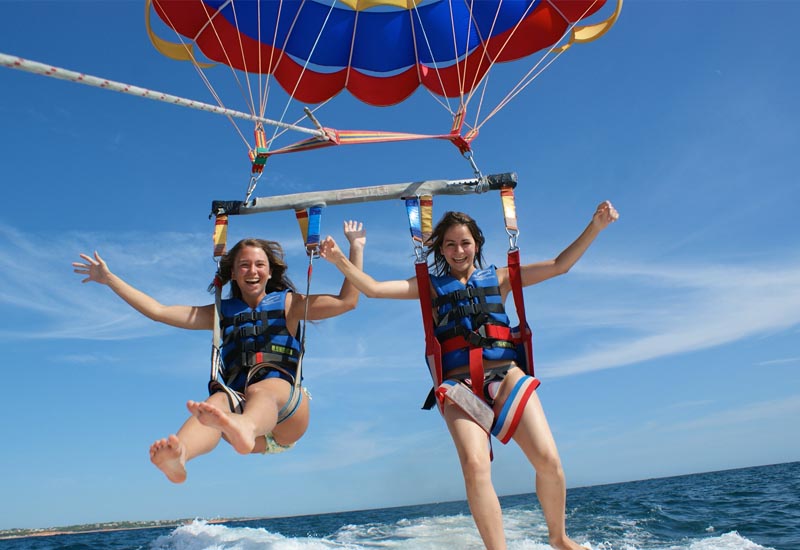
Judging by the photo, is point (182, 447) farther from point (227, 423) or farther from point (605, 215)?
point (605, 215)

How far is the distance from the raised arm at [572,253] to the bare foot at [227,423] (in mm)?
2291

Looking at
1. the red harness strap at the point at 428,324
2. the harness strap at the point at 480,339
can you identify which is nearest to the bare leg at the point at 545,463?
the harness strap at the point at 480,339

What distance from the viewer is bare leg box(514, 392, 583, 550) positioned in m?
4.01

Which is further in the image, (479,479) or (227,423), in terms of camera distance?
(479,479)

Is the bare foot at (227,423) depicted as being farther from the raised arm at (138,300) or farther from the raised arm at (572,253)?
the raised arm at (572,253)

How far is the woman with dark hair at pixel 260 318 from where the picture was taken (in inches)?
176

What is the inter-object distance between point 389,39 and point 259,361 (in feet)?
16.1

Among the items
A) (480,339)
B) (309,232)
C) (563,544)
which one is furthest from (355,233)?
(563,544)

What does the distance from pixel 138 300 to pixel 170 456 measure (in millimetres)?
1952

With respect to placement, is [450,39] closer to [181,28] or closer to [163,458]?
[181,28]

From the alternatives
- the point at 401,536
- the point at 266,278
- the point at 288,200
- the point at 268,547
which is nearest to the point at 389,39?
the point at 288,200

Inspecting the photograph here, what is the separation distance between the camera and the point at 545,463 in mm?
4012

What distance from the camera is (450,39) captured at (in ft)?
25.3

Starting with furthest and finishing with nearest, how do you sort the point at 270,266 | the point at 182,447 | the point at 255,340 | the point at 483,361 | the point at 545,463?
the point at 270,266 < the point at 255,340 < the point at 483,361 < the point at 545,463 < the point at 182,447
